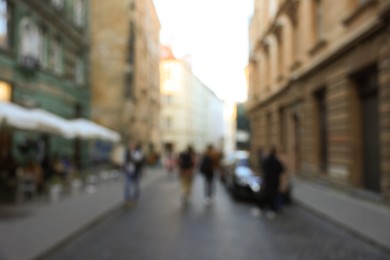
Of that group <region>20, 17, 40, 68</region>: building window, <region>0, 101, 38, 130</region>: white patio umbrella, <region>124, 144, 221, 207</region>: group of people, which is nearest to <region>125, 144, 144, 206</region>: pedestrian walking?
<region>124, 144, 221, 207</region>: group of people

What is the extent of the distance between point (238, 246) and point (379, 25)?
756 cm

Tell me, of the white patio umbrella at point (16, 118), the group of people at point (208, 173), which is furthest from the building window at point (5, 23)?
the group of people at point (208, 173)

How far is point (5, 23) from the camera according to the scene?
16.0 m

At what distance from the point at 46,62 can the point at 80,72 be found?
210 inches

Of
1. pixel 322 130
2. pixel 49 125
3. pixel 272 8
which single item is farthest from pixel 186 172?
pixel 272 8

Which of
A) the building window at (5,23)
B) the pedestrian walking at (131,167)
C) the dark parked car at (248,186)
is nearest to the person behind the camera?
the pedestrian walking at (131,167)

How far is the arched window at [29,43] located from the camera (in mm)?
17094

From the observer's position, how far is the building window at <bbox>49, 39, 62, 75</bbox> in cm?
2027

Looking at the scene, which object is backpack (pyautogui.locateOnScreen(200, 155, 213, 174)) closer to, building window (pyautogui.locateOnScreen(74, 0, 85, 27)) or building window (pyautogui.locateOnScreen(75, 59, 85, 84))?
building window (pyautogui.locateOnScreen(75, 59, 85, 84))

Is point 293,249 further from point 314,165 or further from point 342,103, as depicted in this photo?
point 314,165

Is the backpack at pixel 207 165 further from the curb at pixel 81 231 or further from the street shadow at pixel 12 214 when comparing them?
the street shadow at pixel 12 214

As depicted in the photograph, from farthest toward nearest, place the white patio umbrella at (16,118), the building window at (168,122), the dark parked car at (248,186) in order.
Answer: the building window at (168,122)
the dark parked car at (248,186)
the white patio umbrella at (16,118)

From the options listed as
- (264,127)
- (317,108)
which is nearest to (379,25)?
(317,108)

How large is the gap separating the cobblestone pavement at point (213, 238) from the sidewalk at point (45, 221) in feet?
0.97
